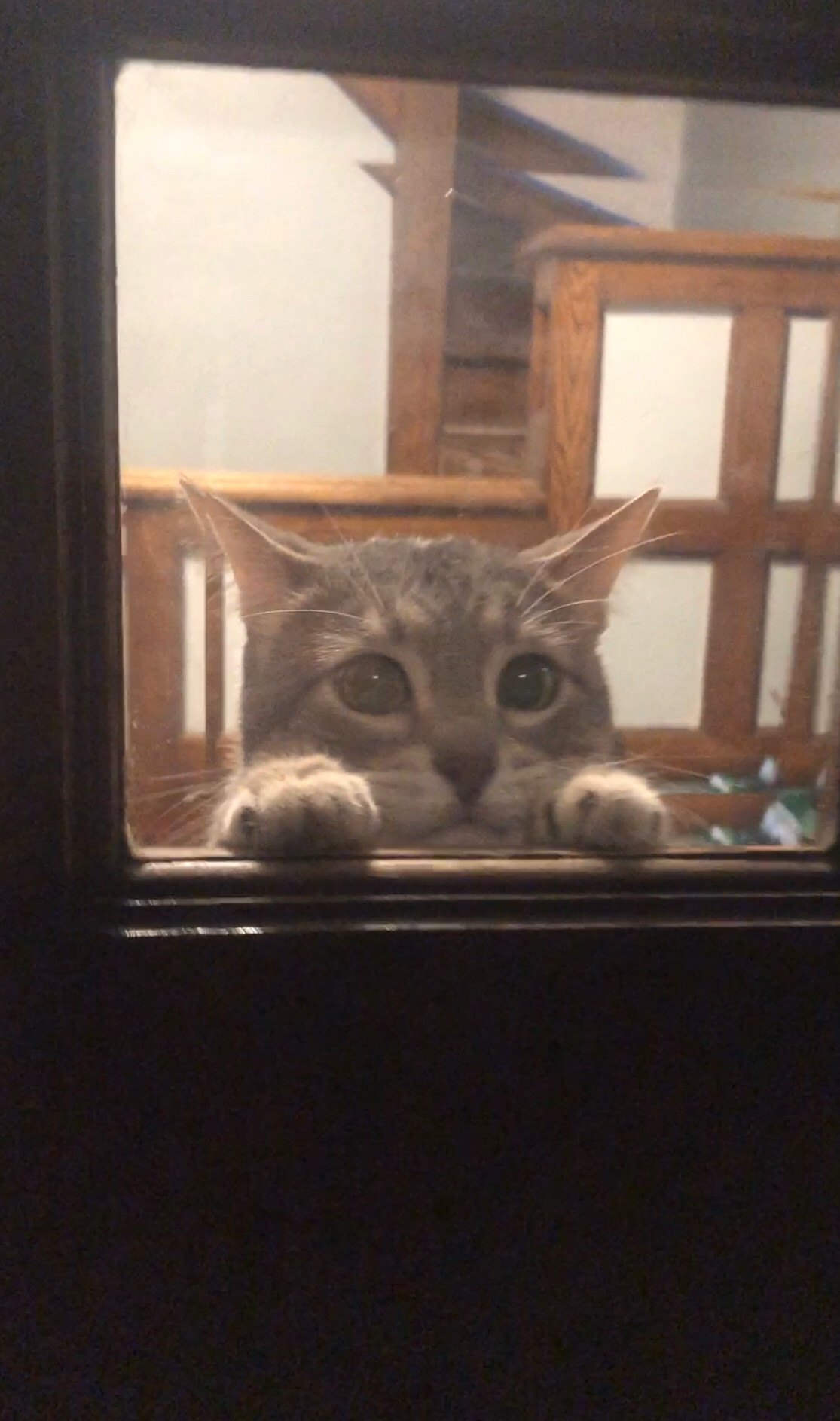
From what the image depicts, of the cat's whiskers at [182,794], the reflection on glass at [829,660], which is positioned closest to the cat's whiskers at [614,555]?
the reflection on glass at [829,660]

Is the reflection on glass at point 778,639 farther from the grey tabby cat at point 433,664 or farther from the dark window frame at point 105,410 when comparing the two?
the dark window frame at point 105,410

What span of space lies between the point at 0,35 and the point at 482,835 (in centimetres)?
49

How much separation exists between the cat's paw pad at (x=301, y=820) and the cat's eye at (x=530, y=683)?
0.27m

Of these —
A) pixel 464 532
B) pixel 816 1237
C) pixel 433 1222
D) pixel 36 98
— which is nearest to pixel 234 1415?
pixel 433 1222

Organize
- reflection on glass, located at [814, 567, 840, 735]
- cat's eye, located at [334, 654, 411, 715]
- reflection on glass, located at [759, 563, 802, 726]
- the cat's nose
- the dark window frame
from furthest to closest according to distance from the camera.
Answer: cat's eye, located at [334, 654, 411, 715] < the cat's nose < reflection on glass, located at [759, 563, 802, 726] < reflection on glass, located at [814, 567, 840, 735] < the dark window frame

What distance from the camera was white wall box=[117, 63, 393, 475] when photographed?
48cm

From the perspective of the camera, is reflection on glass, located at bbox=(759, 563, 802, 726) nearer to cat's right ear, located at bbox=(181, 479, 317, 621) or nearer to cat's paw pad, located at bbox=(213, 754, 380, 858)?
cat's paw pad, located at bbox=(213, 754, 380, 858)

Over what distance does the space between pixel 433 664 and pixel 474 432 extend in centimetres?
19

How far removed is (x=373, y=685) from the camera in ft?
2.86

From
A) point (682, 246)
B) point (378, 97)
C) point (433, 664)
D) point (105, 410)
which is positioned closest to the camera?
point (105, 410)

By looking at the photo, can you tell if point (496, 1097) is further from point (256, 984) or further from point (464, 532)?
point (464, 532)

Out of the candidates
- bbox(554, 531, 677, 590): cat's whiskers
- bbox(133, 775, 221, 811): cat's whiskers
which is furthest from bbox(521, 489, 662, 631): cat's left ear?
bbox(133, 775, 221, 811): cat's whiskers

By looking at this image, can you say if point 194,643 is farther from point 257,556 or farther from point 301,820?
point 301,820

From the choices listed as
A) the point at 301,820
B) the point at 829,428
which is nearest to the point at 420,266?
the point at 829,428
